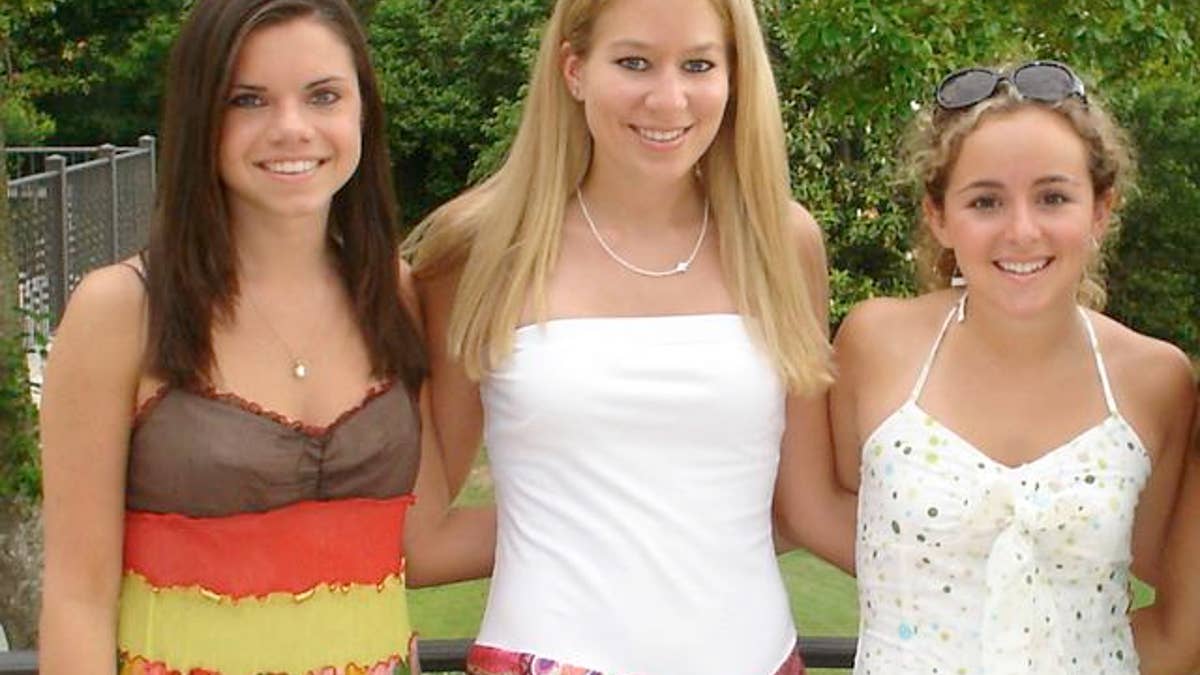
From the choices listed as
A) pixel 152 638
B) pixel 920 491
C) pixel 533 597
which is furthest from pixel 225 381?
pixel 920 491

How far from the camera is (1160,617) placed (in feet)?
8.32

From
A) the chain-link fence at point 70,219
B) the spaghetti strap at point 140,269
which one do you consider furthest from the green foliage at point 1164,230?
the spaghetti strap at point 140,269

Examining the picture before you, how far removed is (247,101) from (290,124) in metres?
0.07

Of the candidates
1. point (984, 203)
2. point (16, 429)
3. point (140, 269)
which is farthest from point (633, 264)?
point (16, 429)

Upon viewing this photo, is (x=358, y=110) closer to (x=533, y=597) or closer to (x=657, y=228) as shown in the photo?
(x=657, y=228)

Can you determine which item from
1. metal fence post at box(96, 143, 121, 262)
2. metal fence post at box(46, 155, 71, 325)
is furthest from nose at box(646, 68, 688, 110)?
metal fence post at box(96, 143, 121, 262)

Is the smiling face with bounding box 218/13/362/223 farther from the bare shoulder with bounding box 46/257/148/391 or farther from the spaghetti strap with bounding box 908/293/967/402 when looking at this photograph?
the spaghetti strap with bounding box 908/293/967/402

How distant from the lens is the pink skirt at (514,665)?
2.45m

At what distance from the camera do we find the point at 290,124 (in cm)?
226

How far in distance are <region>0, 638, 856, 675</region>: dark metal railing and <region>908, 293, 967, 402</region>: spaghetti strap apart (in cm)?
39

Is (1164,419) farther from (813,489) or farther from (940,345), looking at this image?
(813,489)

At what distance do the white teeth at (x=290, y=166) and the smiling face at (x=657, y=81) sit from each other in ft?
1.58

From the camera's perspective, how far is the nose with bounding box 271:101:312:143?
2.26 meters

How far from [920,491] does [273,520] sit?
88cm
